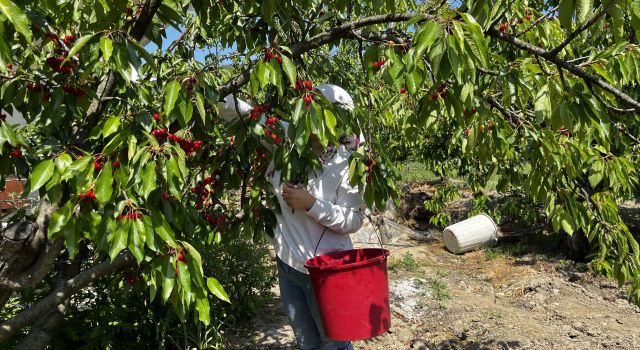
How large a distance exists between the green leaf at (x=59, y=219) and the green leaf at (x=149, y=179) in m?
0.19

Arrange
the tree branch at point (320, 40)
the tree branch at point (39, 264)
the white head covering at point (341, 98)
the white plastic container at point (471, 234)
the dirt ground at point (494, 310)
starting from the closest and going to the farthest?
the tree branch at point (39, 264), the tree branch at point (320, 40), the white head covering at point (341, 98), the dirt ground at point (494, 310), the white plastic container at point (471, 234)

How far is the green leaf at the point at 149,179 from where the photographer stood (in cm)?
124

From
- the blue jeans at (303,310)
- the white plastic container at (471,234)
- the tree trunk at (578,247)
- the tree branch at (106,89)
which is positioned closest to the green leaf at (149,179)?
the tree branch at (106,89)

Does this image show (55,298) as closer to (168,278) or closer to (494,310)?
(168,278)

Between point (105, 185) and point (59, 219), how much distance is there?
0.15 metres

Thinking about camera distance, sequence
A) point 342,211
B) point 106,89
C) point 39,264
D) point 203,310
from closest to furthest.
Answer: point 203,310 < point 39,264 < point 106,89 < point 342,211

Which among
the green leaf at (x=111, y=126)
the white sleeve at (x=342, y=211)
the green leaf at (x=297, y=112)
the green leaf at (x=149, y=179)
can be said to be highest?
the green leaf at (x=111, y=126)

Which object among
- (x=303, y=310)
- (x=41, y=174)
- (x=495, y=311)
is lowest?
(x=495, y=311)

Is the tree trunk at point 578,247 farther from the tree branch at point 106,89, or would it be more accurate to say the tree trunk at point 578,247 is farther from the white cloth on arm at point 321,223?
the tree branch at point 106,89

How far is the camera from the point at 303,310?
2.26 meters

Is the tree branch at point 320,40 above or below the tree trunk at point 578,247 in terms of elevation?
above

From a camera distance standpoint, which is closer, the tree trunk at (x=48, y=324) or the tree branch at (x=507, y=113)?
the tree branch at (x=507, y=113)

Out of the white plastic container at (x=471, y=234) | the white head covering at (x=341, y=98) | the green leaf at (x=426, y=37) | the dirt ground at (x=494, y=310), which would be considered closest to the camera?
the green leaf at (x=426, y=37)

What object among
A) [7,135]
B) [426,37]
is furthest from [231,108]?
[426,37]
